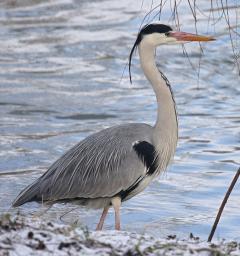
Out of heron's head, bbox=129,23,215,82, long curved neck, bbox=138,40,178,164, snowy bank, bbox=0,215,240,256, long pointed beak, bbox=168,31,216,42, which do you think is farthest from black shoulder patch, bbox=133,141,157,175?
snowy bank, bbox=0,215,240,256

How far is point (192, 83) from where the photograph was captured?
50.9 feet

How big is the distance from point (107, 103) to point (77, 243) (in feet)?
30.3

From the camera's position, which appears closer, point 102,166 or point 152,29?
point 102,166

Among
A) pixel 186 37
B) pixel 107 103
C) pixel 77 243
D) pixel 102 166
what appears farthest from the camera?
pixel 107 103

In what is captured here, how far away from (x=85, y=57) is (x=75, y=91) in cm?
199

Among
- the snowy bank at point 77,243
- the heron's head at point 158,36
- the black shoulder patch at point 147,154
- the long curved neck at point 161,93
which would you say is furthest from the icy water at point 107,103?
the snowy bank at point 77,243

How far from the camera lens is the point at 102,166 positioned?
812 cm

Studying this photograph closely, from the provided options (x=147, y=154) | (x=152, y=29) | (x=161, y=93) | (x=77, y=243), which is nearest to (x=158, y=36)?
(x=152, y=29)

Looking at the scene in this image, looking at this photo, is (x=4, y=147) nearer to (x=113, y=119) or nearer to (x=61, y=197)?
(x=113, y=119)

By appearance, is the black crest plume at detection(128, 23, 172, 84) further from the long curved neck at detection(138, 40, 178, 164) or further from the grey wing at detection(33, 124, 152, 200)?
the grey wing at detection(33, 124, 152, 200)

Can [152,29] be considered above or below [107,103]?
above

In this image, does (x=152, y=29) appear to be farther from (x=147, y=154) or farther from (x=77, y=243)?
(x=77, y=243)

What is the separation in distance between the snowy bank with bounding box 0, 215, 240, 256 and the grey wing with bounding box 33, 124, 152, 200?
8.50 ft

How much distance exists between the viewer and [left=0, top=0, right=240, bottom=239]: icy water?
10.0 metres
